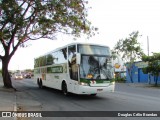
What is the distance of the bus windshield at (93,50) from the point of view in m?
15.6

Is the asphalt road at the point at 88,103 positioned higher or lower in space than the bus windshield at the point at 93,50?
lower

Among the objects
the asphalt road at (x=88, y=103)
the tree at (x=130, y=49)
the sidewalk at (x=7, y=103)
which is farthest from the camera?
the tree at (x=130, y=49)

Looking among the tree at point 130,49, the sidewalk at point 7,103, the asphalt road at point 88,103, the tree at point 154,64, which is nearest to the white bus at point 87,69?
the asphalt road at point 88,103

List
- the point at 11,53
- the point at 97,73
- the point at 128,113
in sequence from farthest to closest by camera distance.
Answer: the point at 11,53 < the point at 97,73 < the point at 128,113

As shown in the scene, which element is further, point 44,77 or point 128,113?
point 44,77

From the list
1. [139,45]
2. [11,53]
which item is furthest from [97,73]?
[139,45]

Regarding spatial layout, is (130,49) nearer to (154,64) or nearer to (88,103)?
(154,64)

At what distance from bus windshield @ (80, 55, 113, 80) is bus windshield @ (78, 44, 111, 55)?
243 mm

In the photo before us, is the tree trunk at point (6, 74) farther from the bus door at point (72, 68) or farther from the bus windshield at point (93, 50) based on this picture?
the bus windshield at point (93, 50)

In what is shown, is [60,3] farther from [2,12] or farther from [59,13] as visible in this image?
[2,12]

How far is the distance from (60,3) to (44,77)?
680cm

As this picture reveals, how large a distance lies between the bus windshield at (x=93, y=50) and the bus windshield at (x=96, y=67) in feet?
0.80

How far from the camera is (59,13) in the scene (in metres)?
20.8

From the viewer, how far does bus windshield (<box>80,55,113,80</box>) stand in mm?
15286
